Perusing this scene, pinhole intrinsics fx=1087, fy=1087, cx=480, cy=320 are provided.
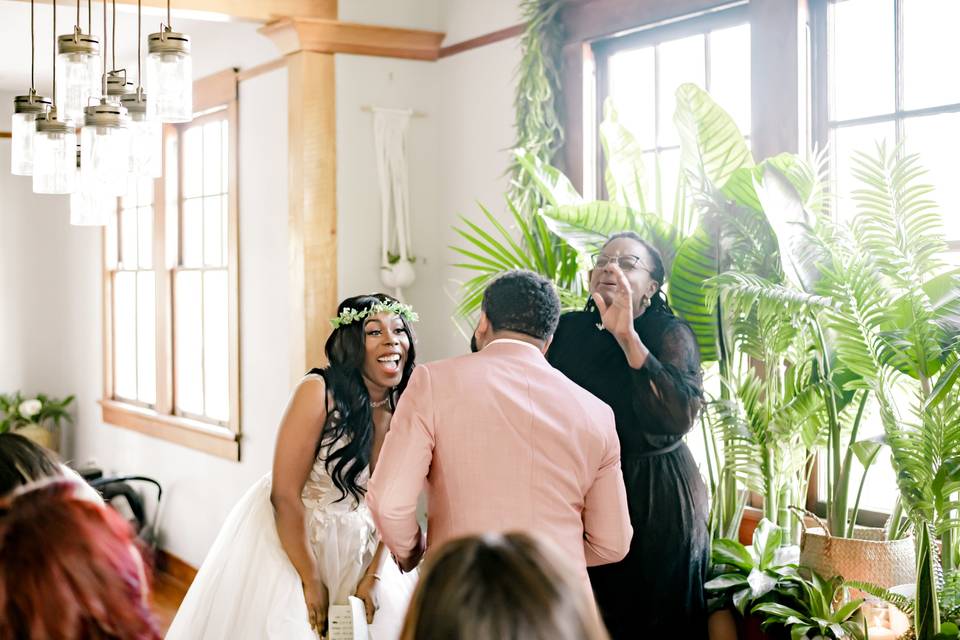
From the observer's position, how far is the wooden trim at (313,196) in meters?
4.87

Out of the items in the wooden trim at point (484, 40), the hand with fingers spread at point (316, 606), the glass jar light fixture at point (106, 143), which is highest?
the wooden trim at point (484, 40)

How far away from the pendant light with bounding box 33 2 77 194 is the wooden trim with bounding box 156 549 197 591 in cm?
407

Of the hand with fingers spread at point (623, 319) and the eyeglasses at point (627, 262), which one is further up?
the eyeglasses at point (627, 262)

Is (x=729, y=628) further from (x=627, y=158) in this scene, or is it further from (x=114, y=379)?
(x=114, y=379)

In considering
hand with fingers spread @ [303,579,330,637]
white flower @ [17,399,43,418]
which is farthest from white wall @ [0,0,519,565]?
hand with fingers spread @ [303,579,330,637]

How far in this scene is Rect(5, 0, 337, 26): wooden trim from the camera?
4.54 metres

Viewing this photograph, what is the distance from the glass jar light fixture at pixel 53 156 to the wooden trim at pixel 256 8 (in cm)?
212

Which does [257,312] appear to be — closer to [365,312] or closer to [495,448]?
[365,312]

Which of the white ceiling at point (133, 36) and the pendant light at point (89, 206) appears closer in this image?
the pendant light at point (89, 206)

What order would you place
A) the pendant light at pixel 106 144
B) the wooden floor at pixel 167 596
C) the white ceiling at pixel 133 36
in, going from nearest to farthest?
the pendant light at pixel 106 144
the white ceiling at pixel 133 36
the wooden floor at pixel 167 596

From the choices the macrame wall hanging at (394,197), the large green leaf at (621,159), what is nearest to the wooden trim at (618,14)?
the large green leaf at (621,159)

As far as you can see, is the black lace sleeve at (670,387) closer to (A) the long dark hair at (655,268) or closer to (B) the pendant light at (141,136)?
(A) the long dark hair at (655,268)

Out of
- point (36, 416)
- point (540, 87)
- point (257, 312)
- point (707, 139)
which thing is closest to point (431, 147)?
point (540, 87)

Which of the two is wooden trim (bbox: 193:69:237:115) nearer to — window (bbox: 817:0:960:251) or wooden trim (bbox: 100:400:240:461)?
wooden trim (bbox: 100:400:240:461)
